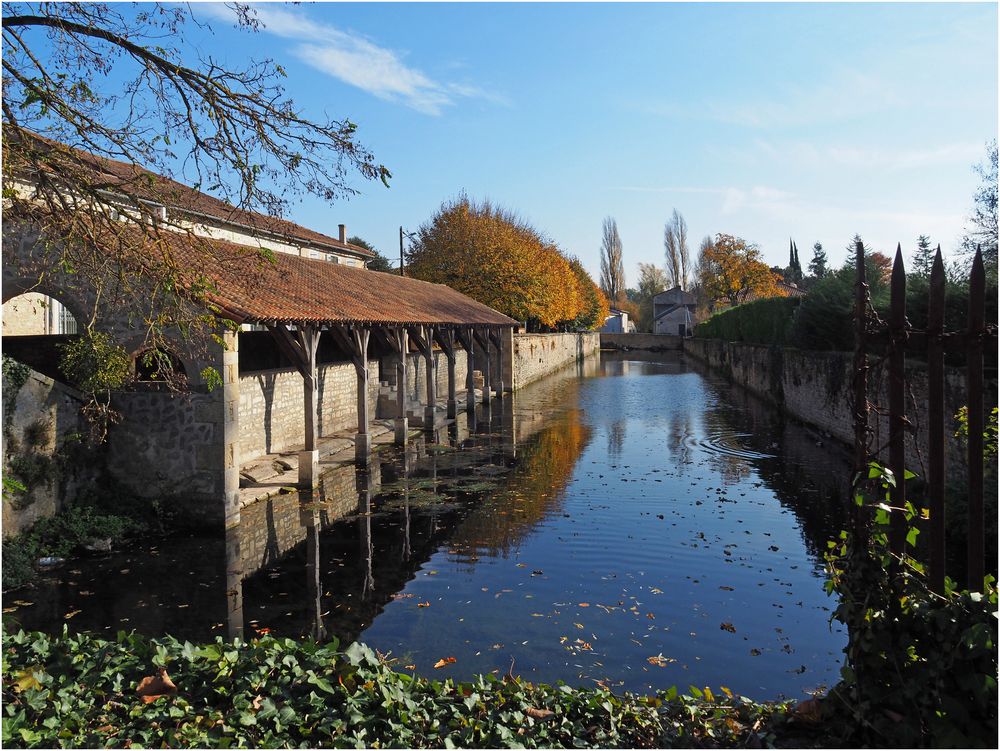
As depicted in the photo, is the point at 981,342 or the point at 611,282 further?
the point at 611,282

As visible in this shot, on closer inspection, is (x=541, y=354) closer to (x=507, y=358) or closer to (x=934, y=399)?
(x=507, y=358)

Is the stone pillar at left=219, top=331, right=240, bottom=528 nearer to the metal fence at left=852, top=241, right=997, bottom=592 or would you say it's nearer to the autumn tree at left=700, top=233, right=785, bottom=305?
the metal fence at left=852, top=241, right=997, bottom=592

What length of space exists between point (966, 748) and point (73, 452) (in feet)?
32.7

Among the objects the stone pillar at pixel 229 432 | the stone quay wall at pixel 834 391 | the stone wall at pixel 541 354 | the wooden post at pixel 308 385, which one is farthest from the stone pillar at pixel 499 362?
the stone pillar at pixel 229 432

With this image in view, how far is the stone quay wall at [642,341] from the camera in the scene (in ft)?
240

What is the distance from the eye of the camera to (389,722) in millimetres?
3922

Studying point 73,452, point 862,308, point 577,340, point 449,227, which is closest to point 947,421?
point 862,308

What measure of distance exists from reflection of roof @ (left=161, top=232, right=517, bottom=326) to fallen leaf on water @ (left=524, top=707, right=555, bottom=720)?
14.4 ft

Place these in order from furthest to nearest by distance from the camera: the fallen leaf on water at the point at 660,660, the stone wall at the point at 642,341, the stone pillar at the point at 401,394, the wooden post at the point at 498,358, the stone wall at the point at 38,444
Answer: the stone wall at the point at 642,341
the wooden post at the point at 498,358
the stone pillar at the point at 401,394
the stone wall at the point at 38,444
the fallen leaf on water at the point at 660,660

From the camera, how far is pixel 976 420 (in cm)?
329

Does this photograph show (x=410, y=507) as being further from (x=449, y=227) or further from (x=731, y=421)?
(x=449, y=227)

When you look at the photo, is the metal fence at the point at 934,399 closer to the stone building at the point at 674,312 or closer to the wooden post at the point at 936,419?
the wooden post at the point at 936,419

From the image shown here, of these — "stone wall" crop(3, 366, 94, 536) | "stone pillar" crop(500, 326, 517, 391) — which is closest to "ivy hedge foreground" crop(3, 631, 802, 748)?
"stone wall" crop(3, 366, 94, 536)

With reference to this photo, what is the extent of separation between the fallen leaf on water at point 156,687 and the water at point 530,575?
205cm
